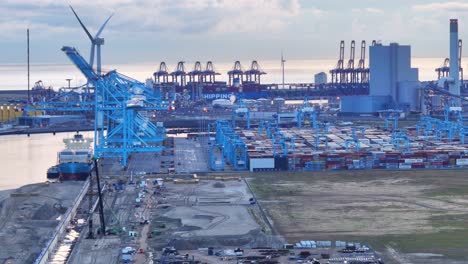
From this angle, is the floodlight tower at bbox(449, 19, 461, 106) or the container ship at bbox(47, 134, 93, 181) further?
the floodlight tower at bbox(449, 19, 461, 106)

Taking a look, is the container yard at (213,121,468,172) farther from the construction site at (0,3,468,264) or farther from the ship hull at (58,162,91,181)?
the ship hull at (58,162,91,181)

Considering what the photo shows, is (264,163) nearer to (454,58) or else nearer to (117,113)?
(117,113)

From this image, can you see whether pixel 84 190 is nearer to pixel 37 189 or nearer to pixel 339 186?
pixel 37 189

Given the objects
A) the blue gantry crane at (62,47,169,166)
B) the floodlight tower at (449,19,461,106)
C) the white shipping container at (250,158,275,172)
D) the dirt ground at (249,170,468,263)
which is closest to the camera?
the dirt ground at (249,170,468,263)

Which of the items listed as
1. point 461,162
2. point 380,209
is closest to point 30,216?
point 380,209

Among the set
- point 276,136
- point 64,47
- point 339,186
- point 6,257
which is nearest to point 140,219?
point 6,257

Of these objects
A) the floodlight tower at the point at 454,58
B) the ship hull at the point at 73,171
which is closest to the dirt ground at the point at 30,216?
the ship hull at the point at 73,171

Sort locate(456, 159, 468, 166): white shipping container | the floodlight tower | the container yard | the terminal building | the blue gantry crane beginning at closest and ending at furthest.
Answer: the container yard < locate(456, 159, 468, 166): white shipping container < the blue gantry crane < the terminal building < the floodlight tower

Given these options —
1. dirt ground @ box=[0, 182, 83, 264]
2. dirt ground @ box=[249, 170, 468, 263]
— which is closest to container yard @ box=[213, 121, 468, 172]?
dirt ground @ box=[249, 170, 468, 263]
